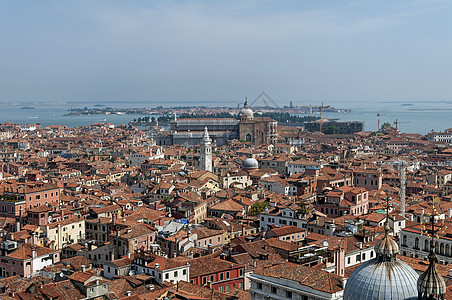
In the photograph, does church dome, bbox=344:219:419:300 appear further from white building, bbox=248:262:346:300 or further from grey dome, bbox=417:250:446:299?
white building, bbox=248:262:346:300

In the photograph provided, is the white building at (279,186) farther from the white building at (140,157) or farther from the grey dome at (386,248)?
the grey dome at (386,248)

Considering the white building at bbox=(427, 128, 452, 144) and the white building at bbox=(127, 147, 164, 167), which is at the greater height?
the white building at bbox=(127, 147, 164, 167)

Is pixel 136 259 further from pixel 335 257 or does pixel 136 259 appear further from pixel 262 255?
pixel 335 257

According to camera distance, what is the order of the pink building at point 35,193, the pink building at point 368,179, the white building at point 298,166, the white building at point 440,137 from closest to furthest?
the pink building at point 35,193 → the pink building at point 368,179 → the white building at point 298,166 → the white building at point 440,137

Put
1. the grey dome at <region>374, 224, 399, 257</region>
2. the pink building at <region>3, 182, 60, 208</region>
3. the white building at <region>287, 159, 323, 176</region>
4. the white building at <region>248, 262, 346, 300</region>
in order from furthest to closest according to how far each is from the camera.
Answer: the white building at <region>287, 159, 323, 176</region>, the pink building at <region>3, 182, 60, 208</region>, the white building at <region>248, 262, 346, 300</region>, the grey dome at <region>374, 224, 399, 257</region>

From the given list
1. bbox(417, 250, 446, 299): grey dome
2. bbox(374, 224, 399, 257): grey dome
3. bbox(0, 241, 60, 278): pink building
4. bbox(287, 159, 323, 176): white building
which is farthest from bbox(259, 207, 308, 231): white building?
bbox(287, 159, 323, 176): white building

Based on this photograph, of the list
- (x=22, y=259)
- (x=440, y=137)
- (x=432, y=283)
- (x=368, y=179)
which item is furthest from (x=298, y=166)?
(x=440, y=137)

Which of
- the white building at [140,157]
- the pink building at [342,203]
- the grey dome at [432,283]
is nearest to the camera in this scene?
the grey dome at [432,283]

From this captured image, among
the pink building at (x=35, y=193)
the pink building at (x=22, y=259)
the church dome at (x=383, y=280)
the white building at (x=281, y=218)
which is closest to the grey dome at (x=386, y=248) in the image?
the church dome at (x=383, y=280)
